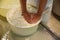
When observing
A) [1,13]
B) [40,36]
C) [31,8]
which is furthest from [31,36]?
[1,13]

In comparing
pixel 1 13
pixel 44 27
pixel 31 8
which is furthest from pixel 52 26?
pixel 1 13

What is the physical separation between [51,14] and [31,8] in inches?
4.8

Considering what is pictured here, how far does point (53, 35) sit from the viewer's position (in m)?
0.71

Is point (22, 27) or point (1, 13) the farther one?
point (1, 13)

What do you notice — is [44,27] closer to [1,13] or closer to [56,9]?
[56,9]

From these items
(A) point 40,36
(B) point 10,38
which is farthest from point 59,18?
(B) point 10,38

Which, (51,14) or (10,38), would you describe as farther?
(51,14)

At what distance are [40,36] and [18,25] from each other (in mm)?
124

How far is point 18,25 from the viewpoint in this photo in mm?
668

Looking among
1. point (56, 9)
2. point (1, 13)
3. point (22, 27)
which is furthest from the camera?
point (1, 13)

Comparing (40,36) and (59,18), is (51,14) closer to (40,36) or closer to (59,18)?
(59,18)

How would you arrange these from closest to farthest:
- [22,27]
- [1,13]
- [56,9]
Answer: [22,27] → [56,9] → [1,13]

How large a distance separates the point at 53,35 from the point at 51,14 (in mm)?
141

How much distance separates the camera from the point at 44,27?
2.49ft
